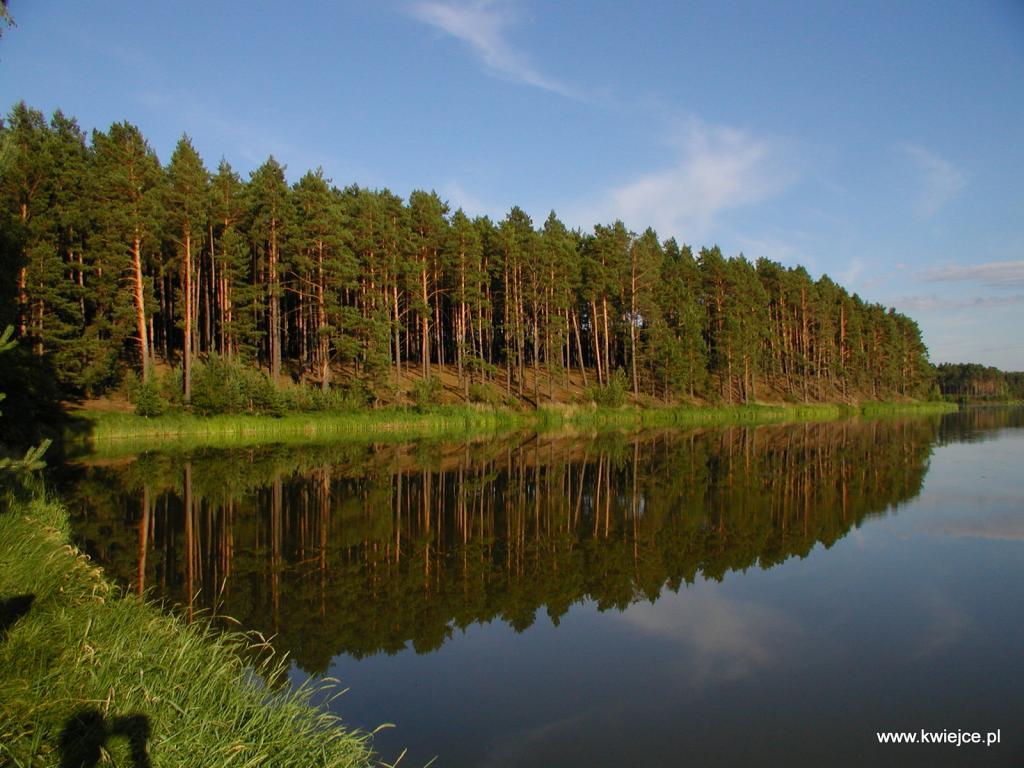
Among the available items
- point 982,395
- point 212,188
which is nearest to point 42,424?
point 212,188

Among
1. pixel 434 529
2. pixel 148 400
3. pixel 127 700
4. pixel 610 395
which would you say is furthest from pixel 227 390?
pixel 127 700

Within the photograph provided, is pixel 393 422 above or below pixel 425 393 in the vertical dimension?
below

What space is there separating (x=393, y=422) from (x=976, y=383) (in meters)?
179

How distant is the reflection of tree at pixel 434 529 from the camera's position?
8836 mm

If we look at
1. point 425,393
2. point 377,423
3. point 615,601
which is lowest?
point 615,601

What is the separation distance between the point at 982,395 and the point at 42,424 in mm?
194340

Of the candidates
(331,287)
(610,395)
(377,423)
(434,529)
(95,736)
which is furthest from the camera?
(610,395)

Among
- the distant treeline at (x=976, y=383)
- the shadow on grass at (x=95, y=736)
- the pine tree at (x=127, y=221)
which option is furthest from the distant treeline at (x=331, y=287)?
the distant treeline at (x=976, y=383)

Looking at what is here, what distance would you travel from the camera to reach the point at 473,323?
2156 inches

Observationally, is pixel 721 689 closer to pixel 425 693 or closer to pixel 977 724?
pixel 977 724

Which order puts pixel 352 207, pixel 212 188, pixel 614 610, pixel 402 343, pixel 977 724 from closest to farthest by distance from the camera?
pixel 977 724 → pixel 614 610 → pixel 212 188 → pixel 352 207 → pixel 402 343

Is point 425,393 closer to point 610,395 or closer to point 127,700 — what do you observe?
point 610,395

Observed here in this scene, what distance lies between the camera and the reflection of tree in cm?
884

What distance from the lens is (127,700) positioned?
4160mm
